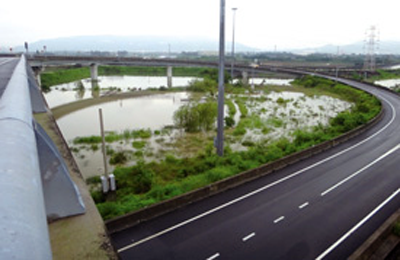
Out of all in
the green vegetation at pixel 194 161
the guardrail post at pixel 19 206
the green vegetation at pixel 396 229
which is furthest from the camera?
the green vegetation at pixel 194 161

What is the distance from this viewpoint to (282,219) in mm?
10117

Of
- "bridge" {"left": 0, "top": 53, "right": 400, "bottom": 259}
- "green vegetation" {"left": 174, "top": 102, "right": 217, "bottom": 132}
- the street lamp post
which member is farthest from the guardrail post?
"green vegetation" {"left": 174, "top": 102, "right": 217, "bottom": 132}

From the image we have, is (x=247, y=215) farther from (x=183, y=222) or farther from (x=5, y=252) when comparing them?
(x=5, y=252)

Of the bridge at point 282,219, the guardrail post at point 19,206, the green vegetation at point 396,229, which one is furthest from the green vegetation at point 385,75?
the guardrail post at point 19,206

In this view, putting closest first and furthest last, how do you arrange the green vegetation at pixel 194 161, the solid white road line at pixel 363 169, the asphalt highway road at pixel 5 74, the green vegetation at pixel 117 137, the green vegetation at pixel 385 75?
the green vegetation at pixel 194 161, the solid white road line at pixel 363 169, the asphalt highway road at pixel 5 74, the green vegetation at pixel 117 137, the green vegetation at pixel 385 75

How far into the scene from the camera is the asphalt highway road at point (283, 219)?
853 cm

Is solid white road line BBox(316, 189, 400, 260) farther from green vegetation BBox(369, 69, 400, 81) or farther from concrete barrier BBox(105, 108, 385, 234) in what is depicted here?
green vegetation BBox(369, 69, 400, 81)

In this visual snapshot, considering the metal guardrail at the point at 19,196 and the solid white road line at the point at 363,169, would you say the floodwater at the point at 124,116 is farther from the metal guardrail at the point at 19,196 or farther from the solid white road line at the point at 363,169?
the metal guardrail at the point at 19,196

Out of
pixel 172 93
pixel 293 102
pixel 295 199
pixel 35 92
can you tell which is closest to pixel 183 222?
pixel 295 199

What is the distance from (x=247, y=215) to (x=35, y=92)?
12.0m

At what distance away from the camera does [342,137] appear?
19.4 m

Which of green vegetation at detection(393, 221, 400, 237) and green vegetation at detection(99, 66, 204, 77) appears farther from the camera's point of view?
green vegetation at detection(99, 66, 204, 77)

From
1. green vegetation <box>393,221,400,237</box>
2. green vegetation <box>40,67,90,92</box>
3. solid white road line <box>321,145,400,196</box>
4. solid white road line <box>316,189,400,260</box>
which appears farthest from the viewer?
green vegetation <box>40,67,90,92</box>

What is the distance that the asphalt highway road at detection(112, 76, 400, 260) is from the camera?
853cm
